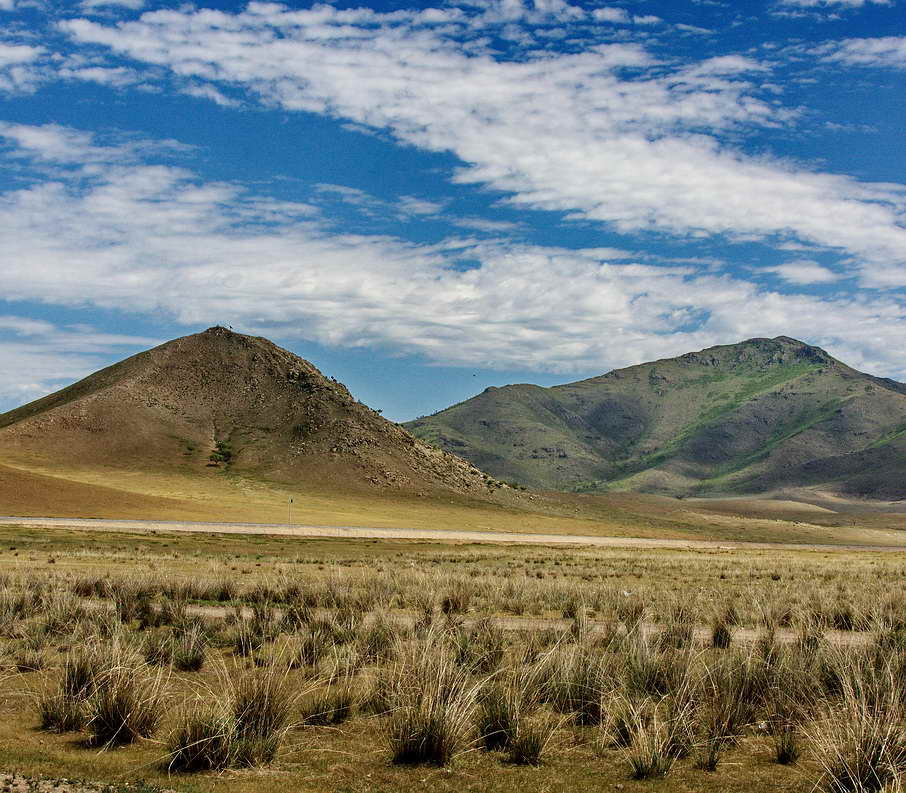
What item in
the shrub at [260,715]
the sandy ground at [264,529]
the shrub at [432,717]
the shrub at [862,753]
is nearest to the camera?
the shrub at [862,753]

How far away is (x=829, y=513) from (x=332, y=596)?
630 ft

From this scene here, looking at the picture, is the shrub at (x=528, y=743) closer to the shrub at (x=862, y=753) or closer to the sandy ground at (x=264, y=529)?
the shrub at (x=862, y=753)

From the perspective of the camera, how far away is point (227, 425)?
5463 inches

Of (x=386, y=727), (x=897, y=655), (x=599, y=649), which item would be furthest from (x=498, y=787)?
(x=897, y=655)

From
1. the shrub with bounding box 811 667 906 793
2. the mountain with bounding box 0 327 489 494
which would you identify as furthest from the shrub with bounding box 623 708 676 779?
the mountain with bounding box 0 327 489 494

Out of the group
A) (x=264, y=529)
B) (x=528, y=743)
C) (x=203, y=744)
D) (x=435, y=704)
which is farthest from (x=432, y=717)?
(x=264, y=529)

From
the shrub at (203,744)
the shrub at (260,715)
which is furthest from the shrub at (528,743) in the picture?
the shrub at (203,744)

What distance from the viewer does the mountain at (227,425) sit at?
11981 centimetres

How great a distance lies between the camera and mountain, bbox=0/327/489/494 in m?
120

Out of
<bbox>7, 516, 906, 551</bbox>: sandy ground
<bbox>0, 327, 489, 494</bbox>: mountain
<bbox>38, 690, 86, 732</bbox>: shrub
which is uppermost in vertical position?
<bbox>0, 327, 489, 494</bbox>: mountain

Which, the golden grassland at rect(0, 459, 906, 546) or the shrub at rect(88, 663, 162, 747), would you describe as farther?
the golden grassland at rect(0, 459, 906, 546)

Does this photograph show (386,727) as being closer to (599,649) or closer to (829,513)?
(599,649)

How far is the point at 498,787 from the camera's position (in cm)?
869

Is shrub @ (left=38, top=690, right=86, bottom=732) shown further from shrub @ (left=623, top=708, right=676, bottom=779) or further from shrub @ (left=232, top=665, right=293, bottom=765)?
shrub @ (left=623, top=708, right=676, bottom=779)
